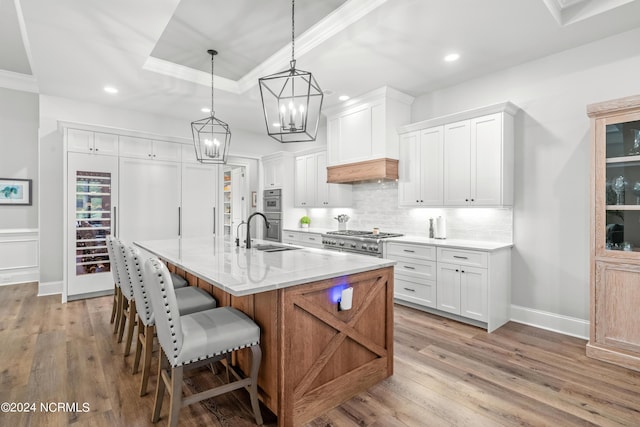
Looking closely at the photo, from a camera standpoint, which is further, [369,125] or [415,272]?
[369,125]

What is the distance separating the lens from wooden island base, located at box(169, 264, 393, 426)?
1844mm

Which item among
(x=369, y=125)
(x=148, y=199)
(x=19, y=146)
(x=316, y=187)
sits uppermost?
(x=369, y=125)

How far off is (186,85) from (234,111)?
113 centimetres

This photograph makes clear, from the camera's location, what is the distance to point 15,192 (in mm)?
5230

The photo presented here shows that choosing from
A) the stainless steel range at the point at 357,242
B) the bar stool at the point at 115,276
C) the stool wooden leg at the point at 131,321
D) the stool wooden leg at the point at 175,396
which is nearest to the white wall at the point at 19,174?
the bar stool at the point at 115,276

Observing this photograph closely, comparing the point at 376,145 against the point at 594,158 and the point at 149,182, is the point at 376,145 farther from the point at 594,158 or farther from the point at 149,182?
the point at 149,182

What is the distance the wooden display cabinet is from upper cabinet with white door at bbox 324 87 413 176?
7.07ft

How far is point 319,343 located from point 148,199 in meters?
4.07

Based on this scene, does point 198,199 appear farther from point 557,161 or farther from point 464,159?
point 557,161

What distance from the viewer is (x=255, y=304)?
209cm

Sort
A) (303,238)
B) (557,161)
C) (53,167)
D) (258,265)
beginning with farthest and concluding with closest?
1. (303,238)
2. (53,167)
3. (557,161)
4. (258,265)

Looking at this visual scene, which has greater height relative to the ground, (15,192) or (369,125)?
(369,125)

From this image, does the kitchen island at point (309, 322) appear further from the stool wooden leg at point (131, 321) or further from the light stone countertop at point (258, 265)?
the stool wooden leg at point (131, 321)

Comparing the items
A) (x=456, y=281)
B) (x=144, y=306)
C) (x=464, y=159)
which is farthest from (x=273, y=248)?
(x=464, y=159)
